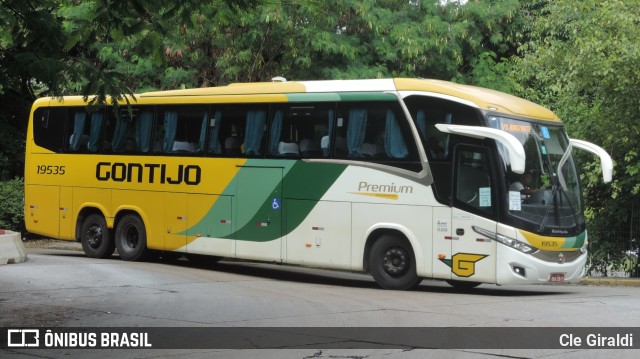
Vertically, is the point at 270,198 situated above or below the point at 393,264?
above

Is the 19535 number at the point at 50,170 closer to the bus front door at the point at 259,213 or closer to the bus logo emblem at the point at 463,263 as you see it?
the bus front door at the point at 259,213

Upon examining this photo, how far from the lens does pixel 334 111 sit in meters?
18.7

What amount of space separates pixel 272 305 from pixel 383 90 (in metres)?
5.08

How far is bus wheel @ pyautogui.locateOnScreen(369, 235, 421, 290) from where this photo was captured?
17734 millimetres

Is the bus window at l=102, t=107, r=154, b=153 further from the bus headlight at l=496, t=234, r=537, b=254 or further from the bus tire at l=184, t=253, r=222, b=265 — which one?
the bus headlight at l=496, t=234, r=537, b=254

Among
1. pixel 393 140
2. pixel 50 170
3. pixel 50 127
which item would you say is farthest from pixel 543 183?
pixel 50 127

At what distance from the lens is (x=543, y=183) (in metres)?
16.9

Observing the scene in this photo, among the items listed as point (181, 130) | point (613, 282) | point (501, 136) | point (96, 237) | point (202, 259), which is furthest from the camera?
point (202, 259)

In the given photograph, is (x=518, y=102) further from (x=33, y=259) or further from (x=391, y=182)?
(x=33, y=259)

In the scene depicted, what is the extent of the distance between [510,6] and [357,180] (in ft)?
38.1

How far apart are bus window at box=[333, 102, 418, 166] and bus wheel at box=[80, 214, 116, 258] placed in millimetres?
7267

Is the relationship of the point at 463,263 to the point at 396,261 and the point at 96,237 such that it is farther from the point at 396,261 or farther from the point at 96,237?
the point at 96,237

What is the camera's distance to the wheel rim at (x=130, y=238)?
2298 centimetres

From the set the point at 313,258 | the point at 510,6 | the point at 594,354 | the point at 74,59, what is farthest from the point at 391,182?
the point at 510,6
